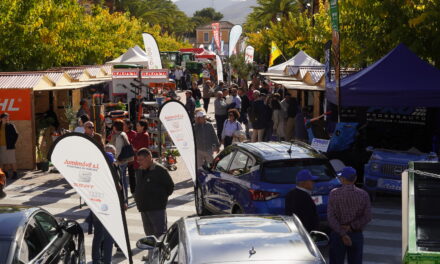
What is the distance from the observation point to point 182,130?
15.4 meters

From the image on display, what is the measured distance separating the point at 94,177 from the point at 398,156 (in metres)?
7.84

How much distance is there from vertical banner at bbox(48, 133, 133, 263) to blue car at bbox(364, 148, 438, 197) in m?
7.24

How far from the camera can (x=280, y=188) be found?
1128 cm

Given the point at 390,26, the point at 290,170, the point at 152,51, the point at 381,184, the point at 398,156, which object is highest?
the point at 390,26

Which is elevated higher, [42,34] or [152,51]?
[42,34]

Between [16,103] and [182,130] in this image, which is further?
[16,103]

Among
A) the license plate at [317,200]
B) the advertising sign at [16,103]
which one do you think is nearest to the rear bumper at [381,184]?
the license plate at [317,200]

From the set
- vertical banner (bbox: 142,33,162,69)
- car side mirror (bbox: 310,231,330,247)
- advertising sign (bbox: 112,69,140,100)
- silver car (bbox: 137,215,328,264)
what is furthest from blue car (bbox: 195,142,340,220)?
vertical banner (bbox: 142,33,162,69)

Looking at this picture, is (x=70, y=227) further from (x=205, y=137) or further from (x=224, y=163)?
(x=205, y=137)

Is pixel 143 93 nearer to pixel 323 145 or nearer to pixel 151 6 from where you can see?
pixel 323 145

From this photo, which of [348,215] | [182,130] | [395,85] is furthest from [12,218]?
[395,85]

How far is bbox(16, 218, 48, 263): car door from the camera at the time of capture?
25.1ft

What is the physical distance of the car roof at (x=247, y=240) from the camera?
6.10 metres

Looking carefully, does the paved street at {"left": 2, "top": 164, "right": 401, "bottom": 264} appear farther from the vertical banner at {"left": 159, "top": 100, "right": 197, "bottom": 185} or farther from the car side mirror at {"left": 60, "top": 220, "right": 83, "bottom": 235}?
the car side mirror at {"left": 60, "top": 220, "right": 83, "bottom": 235}
